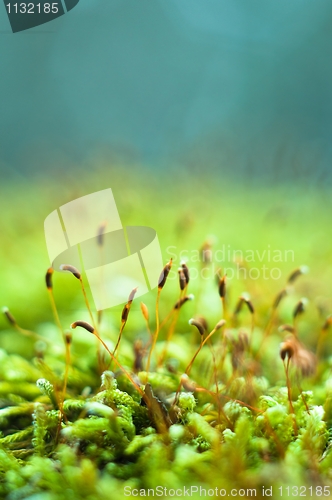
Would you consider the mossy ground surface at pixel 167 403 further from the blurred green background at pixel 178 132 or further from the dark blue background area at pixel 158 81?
the dark blue background area at pixel 158 81

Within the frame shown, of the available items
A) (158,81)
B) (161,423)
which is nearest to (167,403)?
(161,423)

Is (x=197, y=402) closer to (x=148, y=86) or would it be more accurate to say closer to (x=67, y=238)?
(x=67, y=238)

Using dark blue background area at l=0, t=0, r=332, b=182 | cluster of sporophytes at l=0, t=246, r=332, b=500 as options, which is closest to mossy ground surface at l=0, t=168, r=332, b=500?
cluster of sporophytes at l=0, t=246, r=332, b=500

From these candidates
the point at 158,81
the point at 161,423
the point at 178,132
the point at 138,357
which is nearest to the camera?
the point at 161,423

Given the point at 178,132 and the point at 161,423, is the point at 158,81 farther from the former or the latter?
the point at 161,423

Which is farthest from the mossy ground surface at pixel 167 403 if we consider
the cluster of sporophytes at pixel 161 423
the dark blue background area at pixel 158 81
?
the dark blue background area at pixel 158 81

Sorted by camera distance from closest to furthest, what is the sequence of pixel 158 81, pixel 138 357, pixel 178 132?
pixel 138 357
pixel 178 132
pixel 158 81

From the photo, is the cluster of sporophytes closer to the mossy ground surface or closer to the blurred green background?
the mossy ground surface
